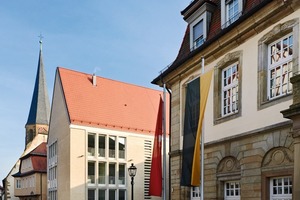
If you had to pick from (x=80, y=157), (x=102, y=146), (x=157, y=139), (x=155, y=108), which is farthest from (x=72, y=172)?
(x=157, y=139)

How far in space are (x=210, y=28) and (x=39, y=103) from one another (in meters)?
61.6

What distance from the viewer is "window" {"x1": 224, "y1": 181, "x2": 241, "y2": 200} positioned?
12874mm

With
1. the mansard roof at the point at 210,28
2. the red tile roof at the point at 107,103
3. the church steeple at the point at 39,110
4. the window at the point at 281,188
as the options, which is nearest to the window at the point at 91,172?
the red tile roof at the point at 107,103

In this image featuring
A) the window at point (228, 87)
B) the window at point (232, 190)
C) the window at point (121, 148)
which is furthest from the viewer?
the window at point (121, 148)

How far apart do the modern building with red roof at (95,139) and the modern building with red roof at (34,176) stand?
17.0ft

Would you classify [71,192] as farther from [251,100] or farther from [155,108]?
[251,100]

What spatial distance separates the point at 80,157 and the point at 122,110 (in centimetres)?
686

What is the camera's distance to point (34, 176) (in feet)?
148

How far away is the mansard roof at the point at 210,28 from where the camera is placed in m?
12.3

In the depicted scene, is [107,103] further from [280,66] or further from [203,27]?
[280,66]

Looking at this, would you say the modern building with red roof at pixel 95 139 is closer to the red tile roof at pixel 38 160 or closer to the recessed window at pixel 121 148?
the recessed window at pixel 121 148

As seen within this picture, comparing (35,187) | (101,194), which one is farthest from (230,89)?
(35,187)

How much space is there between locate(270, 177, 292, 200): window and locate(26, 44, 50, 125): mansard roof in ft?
213

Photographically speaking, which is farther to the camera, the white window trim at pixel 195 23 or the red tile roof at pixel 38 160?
the red tile roof at pixel 38 160
